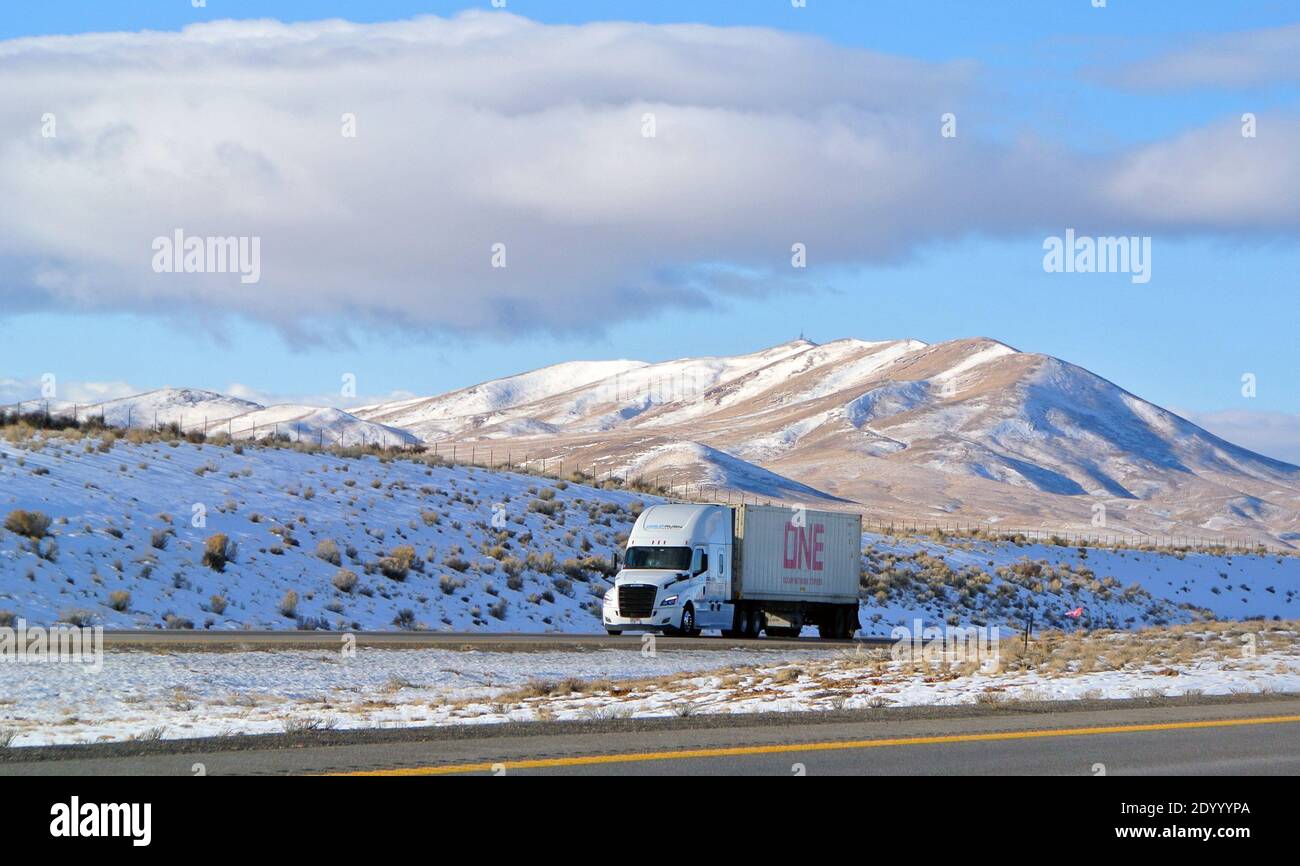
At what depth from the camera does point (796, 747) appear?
12727mm

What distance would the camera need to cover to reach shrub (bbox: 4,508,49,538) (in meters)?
36.4

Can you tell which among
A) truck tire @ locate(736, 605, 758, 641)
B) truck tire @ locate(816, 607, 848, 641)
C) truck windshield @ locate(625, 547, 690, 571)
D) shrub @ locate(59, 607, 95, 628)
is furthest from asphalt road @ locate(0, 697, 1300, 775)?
truck tire @ locate(816, 607, 848, 641)

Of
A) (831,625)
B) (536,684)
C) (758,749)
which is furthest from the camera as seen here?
(831,625)

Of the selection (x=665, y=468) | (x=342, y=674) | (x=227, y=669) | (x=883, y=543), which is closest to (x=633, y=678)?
(x=342, y=674)

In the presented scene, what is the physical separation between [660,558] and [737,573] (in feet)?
10.1

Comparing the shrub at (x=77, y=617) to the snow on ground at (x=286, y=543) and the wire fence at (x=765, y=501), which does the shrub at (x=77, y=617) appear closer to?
the snow on ground at (x=286, y=543)

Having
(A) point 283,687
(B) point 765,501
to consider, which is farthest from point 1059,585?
(B) point 765,501

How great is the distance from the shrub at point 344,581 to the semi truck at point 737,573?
8589 millimetres

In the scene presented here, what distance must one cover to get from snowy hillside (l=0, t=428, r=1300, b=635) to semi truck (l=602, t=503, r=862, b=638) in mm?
6125

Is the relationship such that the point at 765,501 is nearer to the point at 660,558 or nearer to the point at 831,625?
the point at 831,625

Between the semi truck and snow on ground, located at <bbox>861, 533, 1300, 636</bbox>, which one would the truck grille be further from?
snow on ground, located at <bbox>861, 533, 1300, 636</bbox>
